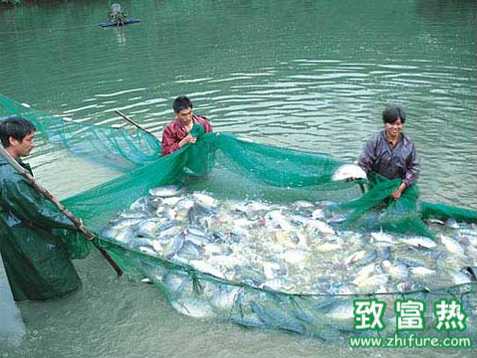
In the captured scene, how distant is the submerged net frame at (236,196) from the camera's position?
3811 mm

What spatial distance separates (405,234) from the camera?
16.1 feet

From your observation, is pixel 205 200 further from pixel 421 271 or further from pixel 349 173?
pixel 421 271

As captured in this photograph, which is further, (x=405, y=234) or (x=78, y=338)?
(x=405, y=234)

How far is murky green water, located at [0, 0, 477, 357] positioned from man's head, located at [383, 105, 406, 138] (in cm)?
167

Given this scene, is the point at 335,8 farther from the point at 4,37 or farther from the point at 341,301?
the point at 341,301

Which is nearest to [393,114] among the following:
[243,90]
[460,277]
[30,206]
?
[460,277]

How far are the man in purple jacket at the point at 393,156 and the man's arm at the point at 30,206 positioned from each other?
3138 millimetres

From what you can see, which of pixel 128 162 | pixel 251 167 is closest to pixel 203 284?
pixel 251 167

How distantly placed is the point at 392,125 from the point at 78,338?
3589 mm

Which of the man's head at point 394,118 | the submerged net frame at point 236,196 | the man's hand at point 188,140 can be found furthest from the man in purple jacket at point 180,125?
the man's head at point 394,118

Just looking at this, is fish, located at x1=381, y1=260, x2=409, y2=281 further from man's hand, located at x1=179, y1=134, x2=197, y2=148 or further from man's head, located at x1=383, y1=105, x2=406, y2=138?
man's hand, located at x1=179, y1=134, x2=197, y2=148

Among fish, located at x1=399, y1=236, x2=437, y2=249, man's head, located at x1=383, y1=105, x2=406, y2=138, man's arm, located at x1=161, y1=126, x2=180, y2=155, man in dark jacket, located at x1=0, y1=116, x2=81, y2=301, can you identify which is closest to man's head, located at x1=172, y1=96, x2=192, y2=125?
man's arm, located at x1=161, y1=126, x2=180, y2=155

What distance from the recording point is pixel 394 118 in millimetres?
4812

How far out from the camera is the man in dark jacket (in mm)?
4016
